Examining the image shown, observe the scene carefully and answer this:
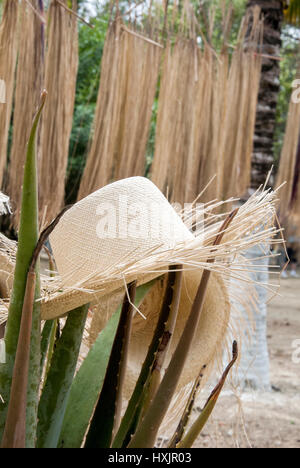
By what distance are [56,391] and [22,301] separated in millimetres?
148

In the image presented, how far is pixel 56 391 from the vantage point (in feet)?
2.20

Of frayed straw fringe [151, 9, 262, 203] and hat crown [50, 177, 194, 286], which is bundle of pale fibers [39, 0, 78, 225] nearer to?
frayed straw fringe [151, 9, 262, 203]

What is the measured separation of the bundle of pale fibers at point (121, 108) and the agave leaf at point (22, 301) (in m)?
1.92

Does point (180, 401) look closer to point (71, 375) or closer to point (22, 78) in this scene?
point (71, 375)

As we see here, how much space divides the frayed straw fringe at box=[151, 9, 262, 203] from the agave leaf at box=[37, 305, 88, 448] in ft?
6.53

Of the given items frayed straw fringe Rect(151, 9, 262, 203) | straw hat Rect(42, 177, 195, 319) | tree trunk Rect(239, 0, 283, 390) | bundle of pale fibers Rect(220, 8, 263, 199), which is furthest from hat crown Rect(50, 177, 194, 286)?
tree trunk Rect(239, 0, 283, 390)

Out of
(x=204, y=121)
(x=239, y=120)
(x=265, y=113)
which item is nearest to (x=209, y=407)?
(x=204, y=121)

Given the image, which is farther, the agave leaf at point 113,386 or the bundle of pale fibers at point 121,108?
the bundle of pale fibers at point 121,108

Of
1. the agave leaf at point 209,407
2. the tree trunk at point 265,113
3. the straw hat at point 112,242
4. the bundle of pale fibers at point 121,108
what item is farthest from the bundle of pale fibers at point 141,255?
the tree trunk at point 265,113

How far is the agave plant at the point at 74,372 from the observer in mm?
563

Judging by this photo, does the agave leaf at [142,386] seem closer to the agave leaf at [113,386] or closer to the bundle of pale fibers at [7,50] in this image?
the agave leaf at [113,386]

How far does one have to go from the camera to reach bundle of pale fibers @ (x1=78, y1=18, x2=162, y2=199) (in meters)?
Answer: 2.52

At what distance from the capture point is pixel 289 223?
3.21 m

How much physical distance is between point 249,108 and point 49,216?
1345mm
